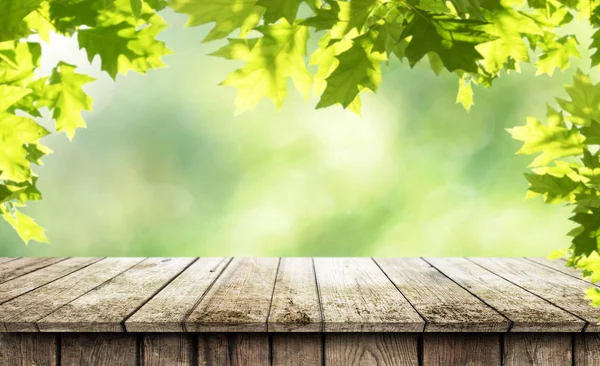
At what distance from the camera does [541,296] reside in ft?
5.72

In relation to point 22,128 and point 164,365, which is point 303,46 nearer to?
point 22,128

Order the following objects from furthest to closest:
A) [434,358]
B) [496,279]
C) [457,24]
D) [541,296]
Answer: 1. [496,279]
2. [541,296]
3. [434,358]
4. [457,24]

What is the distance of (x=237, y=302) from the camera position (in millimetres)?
1620

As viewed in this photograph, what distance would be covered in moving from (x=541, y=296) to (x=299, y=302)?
740 mm

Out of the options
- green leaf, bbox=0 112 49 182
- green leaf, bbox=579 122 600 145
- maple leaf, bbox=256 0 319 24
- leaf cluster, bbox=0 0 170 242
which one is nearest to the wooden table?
leaf cluster, bbox=0 0 170 242

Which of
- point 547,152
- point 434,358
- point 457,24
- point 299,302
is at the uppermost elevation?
point 457,24

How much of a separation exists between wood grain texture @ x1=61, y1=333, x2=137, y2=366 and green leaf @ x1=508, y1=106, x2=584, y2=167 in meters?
1.07

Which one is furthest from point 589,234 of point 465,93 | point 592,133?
point 465,93

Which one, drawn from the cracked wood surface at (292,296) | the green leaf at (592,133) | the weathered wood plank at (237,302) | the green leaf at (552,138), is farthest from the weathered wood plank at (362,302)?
the green leaf at (592,133)

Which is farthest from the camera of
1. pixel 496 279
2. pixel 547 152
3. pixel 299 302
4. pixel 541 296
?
pixel 496 279

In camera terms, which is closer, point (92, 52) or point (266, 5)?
point (266, 5)

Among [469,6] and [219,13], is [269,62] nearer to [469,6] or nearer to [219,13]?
[219,13]

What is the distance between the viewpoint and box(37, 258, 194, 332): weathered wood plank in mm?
1413

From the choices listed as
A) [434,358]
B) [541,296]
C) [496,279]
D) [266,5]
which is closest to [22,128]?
[266,5]
